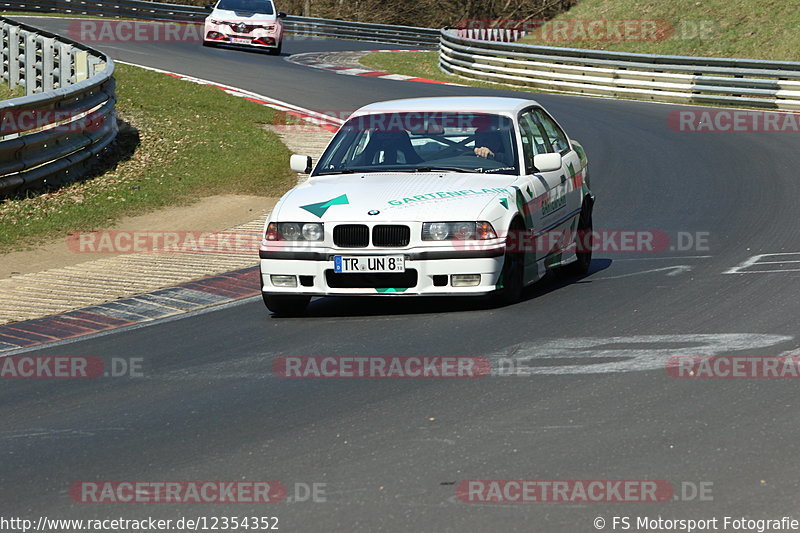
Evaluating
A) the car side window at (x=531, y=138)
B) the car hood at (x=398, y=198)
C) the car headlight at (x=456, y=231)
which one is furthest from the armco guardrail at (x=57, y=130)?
the car headlight at (x=456, y=231)

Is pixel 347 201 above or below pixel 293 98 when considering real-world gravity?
above

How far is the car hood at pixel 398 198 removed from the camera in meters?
9.02

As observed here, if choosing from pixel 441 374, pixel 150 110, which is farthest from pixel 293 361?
pixel 150 110

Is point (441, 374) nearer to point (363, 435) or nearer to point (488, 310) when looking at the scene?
point (363, 435)

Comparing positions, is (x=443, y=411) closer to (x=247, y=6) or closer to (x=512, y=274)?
(x=512, y=274)

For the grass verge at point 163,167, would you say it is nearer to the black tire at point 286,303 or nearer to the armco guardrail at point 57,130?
the armco guardrail at point 57,130

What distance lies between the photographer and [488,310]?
9.22m

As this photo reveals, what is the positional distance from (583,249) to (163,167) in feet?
25.8

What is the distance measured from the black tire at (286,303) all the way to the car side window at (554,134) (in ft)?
8.85

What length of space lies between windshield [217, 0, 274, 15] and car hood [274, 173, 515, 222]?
26918 millimetres

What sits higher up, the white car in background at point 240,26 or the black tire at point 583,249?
the black tire at point 583,249

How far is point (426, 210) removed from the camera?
903 cm

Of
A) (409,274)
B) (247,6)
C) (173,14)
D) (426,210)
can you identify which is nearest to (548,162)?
(426,210)

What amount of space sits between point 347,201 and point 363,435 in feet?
10.9
